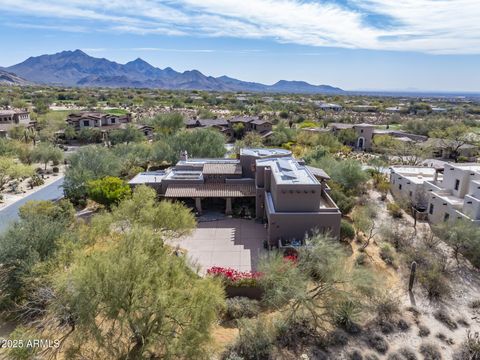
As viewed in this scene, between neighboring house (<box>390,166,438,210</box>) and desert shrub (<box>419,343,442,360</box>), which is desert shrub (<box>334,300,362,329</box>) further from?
neighboring house (<box>390,166,438,210</box>)

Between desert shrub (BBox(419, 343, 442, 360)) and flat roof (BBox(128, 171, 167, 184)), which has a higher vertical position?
flat roof (BBox(128, 171, 167, 184))

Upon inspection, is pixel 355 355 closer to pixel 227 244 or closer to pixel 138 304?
pixel 138 304

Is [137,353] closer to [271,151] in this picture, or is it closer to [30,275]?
[30,275]

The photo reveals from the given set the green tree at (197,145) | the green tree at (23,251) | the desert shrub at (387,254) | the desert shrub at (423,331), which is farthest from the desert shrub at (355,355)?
the green tree at (197,145)

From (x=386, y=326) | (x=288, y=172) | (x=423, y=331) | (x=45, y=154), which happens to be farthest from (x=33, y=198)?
(x=423, y=331)

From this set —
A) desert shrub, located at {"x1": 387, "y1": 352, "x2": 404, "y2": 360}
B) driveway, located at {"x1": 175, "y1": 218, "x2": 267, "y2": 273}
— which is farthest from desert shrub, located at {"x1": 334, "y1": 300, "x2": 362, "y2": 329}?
driveway, located at {"x1": 175, "y1": 218, "x2": 267, "y2": 273}

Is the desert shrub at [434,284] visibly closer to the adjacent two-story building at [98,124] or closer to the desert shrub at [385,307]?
the desert shrub at [385,307]

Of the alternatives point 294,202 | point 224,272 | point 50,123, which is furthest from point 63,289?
point 50,123
